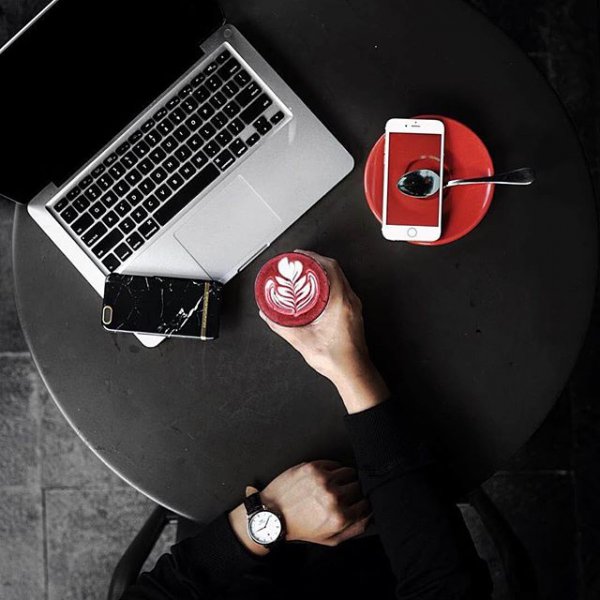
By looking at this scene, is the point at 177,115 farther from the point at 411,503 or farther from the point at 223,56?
the point at 411,503

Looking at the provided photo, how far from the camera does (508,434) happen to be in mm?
1021

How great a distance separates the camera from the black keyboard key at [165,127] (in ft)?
3.29

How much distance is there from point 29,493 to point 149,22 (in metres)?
1.17

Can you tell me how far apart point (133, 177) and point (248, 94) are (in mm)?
196

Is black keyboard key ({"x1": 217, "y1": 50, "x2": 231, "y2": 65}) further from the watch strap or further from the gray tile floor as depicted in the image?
the gray tile floor

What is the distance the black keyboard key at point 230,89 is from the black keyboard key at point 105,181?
20 cm

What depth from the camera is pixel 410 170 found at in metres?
Result: 0.96

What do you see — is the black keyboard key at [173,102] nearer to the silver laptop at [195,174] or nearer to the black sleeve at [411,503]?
the silver laptop at [195,174]

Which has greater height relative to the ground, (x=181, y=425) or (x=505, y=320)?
(x=181, y=425)

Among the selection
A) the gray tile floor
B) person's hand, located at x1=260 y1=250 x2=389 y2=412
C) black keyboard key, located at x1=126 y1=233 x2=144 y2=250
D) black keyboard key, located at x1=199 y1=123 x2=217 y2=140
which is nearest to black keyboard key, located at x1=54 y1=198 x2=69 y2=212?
black keyboard key, located at x1=126 y1=233 x2=144 y2=250

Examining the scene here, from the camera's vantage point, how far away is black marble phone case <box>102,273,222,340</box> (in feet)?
3.23

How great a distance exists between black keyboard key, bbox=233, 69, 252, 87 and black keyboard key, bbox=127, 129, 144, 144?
15 cm

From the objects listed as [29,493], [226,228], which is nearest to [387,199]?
[226,228]

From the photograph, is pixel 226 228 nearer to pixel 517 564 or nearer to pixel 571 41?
pixel 517 564
